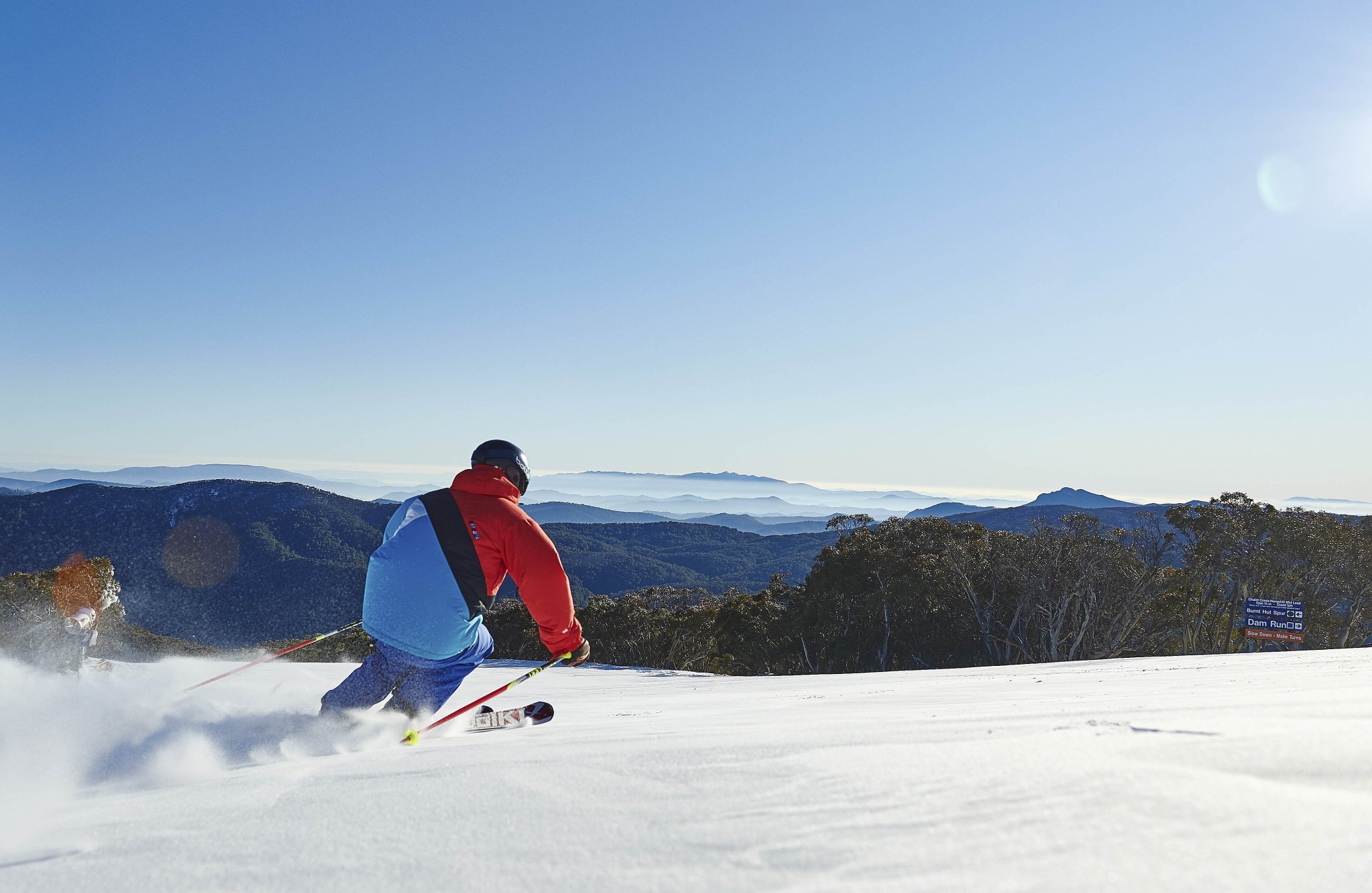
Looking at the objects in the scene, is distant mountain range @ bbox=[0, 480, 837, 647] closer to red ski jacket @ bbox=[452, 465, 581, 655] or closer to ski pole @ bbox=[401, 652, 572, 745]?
ski pole @ bbox=[401, 652, 572, 745]

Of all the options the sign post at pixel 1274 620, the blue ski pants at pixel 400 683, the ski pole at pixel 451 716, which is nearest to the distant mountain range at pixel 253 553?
the sign post at pixel 1274 620

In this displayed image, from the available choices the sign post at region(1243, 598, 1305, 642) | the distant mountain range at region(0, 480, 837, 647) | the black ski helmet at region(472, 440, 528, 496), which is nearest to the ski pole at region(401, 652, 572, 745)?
the black ski helmet at region(472, 440, 528, 496)

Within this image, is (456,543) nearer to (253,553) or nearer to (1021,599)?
(1021,599)

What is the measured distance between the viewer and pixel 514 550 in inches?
125

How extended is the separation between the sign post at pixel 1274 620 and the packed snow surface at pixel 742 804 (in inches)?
684

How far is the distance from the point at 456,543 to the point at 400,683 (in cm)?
73

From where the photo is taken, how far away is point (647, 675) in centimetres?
981

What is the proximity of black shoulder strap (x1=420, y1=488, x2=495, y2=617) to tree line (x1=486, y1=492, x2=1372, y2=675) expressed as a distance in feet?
62.0

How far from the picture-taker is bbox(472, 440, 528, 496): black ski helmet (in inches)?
138

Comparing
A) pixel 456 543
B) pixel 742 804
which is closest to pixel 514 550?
pixel 456 543

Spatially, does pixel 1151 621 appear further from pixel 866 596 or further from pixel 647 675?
pixel 647 675

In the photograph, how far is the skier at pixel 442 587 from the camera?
312 centimetres

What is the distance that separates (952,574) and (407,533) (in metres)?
23.8

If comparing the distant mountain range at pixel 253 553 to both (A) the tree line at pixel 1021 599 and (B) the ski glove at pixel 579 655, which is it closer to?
(A) the tree line at pixel 1021 599
